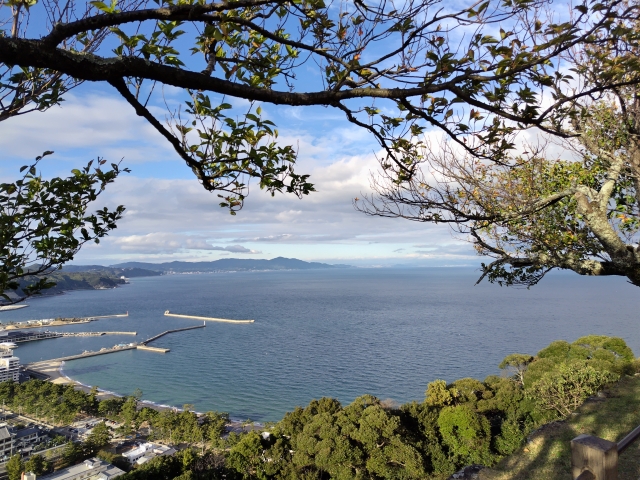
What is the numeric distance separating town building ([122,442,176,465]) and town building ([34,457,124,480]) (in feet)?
4.32

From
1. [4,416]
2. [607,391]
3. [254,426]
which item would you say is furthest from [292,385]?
[607,391]

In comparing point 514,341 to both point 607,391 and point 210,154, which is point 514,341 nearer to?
point 607,391

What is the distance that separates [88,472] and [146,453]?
2.86 metres

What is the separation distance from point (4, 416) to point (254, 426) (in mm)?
16925

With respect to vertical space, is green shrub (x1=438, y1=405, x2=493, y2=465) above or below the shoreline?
above

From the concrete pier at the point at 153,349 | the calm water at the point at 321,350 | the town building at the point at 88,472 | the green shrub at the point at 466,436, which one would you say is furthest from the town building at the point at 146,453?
the concrete pier at the point at 153,349

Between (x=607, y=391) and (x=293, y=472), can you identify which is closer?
(x=607, y=391)

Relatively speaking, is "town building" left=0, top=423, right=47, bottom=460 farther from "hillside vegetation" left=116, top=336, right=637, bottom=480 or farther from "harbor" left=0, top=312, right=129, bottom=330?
"harbor" left=0, top=312, right=129, bottom=330

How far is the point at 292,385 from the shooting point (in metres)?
27.1

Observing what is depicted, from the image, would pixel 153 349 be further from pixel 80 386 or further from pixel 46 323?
pixel 46 323

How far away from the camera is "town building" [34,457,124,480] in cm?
1583

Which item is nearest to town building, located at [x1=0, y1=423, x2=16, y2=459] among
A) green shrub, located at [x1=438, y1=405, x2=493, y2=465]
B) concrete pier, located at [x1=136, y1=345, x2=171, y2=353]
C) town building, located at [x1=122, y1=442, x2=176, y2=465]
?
town building, located at [x1=122, y1=442, x2=176, y2=465]

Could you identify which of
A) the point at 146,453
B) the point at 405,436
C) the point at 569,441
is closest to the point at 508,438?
the point at 405,436

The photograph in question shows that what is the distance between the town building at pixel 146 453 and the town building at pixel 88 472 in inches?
51.8
